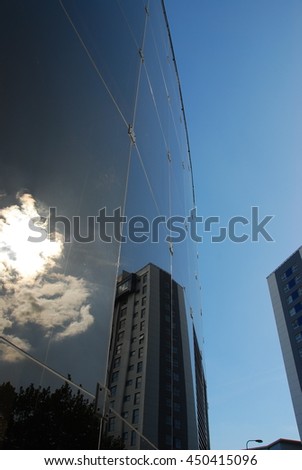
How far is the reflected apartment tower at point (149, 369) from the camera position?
3.50 m

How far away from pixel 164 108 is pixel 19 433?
7.95 meters

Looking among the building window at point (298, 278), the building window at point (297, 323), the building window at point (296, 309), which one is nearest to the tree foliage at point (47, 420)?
the building window at point (297, 323)

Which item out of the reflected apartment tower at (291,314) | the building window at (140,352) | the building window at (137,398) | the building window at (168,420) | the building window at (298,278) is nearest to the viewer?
the building window at (137,398)

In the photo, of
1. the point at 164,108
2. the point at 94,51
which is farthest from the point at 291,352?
the point at 94,51

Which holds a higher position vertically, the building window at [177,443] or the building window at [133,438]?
the building window at [177,443]

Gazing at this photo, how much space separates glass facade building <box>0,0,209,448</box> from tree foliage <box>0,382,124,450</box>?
5 centimetres

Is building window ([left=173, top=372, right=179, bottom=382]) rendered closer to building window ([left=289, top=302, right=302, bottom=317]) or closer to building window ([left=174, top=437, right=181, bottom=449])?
building window ([left=174, top=437, right=181, bottom=449])

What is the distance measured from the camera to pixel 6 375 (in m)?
2.22

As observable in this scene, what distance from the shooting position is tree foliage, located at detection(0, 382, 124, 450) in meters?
2.19

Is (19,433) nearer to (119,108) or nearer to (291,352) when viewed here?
(119,108)

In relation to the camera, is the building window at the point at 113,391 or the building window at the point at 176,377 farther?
the building window at the point at 176,377

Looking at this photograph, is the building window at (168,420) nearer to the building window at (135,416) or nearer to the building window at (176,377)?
the building window at (176,377)

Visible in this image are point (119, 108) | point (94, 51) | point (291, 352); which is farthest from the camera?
point (291, 352)

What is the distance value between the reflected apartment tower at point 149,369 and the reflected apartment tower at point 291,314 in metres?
54.1
